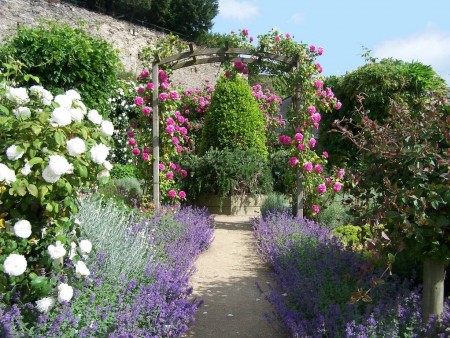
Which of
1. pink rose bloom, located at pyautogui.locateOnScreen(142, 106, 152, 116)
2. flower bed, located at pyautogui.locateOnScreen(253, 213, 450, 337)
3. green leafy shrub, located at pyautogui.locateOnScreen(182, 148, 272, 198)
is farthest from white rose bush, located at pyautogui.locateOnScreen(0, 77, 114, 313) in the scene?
green leafy shrub, located at pyautogui.locateOnScreen(182, 148, 272, 198)

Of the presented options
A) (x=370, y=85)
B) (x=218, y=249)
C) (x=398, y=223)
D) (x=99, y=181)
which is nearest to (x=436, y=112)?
(x=398, y=223)

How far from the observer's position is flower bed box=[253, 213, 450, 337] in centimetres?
245

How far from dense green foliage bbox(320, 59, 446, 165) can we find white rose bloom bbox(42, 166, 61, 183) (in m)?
7.04

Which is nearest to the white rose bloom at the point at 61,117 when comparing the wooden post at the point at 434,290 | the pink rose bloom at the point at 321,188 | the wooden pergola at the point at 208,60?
the wooden post at the point at 434,290

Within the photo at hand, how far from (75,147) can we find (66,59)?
7.30m

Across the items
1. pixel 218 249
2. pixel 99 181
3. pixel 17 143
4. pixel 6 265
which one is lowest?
pixel 218 249

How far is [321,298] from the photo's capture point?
282cm

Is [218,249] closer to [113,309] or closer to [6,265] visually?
[113,309]

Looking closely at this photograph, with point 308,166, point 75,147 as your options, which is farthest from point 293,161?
point 75,147

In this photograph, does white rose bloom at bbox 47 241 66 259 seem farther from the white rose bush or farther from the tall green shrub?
the tall green shrub

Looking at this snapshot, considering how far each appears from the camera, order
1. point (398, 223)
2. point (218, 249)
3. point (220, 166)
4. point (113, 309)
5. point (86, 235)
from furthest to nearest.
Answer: point (220, 166) < point (218, 249) < point (86, 235) < point (113, 309) < point (398, 223)

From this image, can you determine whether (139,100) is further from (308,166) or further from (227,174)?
(308,166)

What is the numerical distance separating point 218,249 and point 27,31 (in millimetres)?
6412

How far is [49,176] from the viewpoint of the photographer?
2.45m
